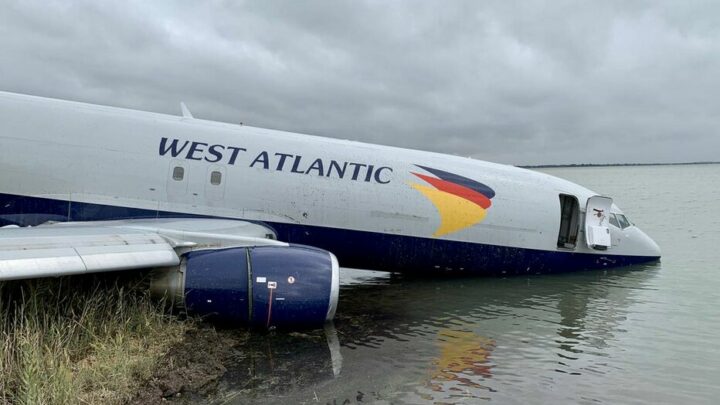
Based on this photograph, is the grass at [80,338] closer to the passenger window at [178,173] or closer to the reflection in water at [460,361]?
the passenger window at [178,173]

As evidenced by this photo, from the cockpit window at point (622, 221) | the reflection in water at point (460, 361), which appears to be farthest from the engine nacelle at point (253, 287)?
the cockpit window at point (622, 221)

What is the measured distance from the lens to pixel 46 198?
9992 mm

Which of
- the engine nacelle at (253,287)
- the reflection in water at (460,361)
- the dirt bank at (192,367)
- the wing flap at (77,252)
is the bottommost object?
the dirt bank at (192,367)

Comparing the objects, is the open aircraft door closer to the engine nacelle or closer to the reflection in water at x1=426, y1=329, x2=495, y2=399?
the reflection in water at x1=426, y1=329, x2=495, y2=399

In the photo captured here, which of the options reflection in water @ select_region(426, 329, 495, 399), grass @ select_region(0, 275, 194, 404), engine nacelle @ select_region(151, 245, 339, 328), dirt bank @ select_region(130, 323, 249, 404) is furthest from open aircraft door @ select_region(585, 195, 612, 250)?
grass @ select_region(0, 275, 194, 404)

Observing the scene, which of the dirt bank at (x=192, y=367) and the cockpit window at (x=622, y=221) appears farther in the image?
the cockpit window at (x=622, y=221)

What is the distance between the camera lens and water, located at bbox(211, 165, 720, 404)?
19.4 feet

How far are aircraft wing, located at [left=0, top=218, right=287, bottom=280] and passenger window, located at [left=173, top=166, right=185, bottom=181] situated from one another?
3.27 ft

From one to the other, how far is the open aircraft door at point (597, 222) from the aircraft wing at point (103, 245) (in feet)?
26.8

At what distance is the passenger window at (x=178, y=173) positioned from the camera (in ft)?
34.4

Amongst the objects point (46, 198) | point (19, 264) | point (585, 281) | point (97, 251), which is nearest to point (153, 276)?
point (97, 251)

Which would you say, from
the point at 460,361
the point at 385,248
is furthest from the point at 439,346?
the point at 385,248

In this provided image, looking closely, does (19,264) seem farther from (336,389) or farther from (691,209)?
(691,209)

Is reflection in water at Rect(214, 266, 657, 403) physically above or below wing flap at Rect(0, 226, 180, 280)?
below
